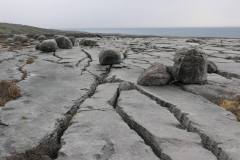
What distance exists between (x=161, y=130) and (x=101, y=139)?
3.79ft

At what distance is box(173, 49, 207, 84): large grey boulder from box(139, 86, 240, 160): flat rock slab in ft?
1.78

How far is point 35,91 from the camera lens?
1038 cm

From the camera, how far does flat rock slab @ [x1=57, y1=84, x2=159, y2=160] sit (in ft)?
20.6

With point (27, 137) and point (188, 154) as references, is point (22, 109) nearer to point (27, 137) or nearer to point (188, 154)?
point (27, 137)

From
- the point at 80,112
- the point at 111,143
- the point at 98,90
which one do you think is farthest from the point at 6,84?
the point at 111,143

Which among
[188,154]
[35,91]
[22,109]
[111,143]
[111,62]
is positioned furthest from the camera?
[111,62]

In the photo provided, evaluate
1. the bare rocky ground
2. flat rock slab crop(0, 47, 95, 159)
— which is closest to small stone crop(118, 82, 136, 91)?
the bare rocky ground

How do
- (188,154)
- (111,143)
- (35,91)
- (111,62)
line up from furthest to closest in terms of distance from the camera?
(111,62)
(35,91)
(111,143)
(188,154)

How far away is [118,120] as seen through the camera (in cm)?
802

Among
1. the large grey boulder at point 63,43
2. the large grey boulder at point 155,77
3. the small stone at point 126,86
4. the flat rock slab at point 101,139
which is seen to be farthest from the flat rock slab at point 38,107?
the large grey boulder at point 63,43

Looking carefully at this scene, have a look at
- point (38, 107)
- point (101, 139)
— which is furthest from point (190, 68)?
point (101, 139)

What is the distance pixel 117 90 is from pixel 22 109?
307cm

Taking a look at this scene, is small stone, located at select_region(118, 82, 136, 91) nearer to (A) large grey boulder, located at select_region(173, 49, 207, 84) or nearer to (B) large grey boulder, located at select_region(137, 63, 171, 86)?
(B) large grey boulder, located at select_region(137, 63, 171, 86)

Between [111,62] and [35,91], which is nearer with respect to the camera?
[35,91]
